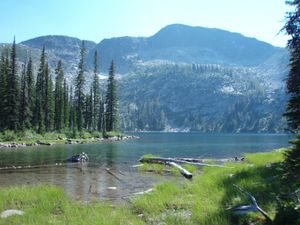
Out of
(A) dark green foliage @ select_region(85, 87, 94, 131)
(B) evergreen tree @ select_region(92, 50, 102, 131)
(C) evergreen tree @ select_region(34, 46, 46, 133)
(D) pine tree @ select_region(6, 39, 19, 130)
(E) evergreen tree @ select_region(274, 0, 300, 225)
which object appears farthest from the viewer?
(B) evergreen tree @ select_region(92, 50, 102, 131)

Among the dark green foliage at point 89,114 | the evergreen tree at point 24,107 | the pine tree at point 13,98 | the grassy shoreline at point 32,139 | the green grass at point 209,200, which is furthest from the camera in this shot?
the dark green foliage at point 89,114

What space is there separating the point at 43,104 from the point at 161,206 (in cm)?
8691

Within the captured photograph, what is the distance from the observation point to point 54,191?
1723 centimetres

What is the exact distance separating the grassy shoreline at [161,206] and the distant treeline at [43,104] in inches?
2753

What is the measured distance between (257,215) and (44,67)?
318 feet

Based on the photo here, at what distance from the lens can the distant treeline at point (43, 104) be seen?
275ft

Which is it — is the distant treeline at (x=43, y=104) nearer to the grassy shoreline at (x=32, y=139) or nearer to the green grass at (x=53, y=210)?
the grassy shoreline at (x=32, y=139)

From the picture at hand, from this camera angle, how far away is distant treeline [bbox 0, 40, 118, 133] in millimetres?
83750

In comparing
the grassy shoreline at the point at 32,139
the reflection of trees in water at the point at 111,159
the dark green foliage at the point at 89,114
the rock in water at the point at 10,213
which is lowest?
the reflection of trees in water at the point at 111,159

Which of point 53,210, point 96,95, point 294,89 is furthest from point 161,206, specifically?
point 96,95

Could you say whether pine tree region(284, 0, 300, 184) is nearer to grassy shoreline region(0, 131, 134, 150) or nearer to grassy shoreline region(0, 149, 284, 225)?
grassy shoreline region(0, 149, 284, 225)

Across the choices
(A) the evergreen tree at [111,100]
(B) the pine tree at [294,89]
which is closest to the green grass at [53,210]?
(B) the pine tree at [294,89]

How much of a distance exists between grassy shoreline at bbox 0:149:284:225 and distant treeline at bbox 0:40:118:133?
69914 mm

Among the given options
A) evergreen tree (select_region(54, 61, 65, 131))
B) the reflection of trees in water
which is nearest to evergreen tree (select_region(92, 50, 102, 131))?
evergreen tree (select_region(54, 61, 65, 131))
